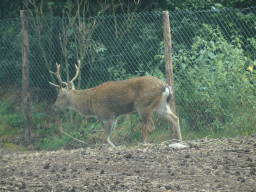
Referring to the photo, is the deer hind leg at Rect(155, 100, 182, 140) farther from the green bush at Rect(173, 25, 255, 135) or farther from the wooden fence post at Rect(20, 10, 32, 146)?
the wooden fence post at Rect(20, 10, 32, 146)

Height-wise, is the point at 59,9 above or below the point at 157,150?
above

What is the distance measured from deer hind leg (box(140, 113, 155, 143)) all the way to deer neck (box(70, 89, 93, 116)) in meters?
1.31

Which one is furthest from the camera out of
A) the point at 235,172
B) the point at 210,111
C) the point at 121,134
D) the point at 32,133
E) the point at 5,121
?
the point at 5,121

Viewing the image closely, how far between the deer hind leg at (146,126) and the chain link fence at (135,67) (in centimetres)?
38

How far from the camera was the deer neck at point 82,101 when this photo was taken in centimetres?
770

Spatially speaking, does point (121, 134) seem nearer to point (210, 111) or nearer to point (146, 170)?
point (210, 111)

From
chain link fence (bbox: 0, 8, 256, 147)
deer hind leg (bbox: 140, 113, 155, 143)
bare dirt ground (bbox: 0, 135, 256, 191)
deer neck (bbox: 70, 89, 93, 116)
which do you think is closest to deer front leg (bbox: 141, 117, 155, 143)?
deer hind leg (bbox: 140, 113, 155, 143)

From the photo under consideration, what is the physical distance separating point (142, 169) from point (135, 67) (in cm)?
419

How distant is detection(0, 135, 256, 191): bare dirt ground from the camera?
12.9ft

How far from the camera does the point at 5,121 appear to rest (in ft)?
29.0

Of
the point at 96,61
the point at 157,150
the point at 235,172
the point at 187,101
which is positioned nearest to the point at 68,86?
the point at 96,61

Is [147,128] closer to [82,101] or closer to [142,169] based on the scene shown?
[82,101]

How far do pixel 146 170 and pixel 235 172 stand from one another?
1.04 metres

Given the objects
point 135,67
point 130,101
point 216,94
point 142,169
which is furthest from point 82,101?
point 142,169
